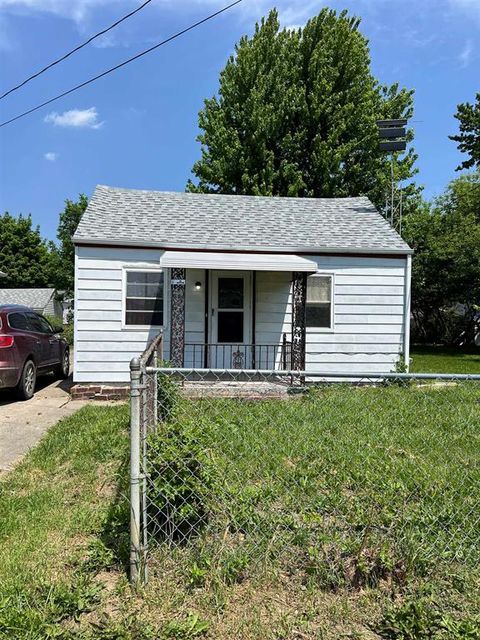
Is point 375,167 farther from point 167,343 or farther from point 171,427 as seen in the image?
point 171,427

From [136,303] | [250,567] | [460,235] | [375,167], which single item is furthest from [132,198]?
[460,235]

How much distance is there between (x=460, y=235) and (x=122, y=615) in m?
20.9

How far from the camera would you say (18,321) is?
8.04 m

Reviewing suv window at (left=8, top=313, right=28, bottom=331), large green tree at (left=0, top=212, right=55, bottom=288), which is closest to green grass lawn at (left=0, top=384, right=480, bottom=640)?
suv window at (left=8, top=313, right=28, bottom=331)

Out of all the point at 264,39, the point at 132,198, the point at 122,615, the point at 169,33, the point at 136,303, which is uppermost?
the point at 264,39

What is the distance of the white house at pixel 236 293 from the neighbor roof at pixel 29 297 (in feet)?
84.3

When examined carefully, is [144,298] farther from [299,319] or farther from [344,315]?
[344,315]

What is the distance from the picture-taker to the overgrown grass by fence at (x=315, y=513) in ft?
8.65

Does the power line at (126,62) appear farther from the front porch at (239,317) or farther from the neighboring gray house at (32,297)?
the neighboring gray house at (32,297)

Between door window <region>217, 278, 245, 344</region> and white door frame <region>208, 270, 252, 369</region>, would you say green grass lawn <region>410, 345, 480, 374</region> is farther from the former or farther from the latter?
door window <region>217, 278, 245, 344</region>

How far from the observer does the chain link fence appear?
2666 millimetres

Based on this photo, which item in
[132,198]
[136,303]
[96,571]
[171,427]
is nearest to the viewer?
[96,571]

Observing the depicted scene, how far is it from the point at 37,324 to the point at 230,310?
393 centimetres

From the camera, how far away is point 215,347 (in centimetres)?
939
